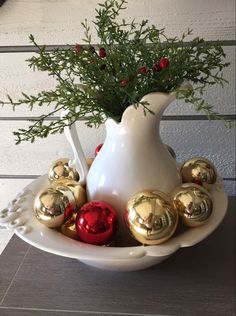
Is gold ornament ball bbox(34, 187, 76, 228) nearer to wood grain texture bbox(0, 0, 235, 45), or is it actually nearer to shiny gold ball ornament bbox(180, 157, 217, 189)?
shiny gold ball ornament bbox(180, 157, 217, 189)

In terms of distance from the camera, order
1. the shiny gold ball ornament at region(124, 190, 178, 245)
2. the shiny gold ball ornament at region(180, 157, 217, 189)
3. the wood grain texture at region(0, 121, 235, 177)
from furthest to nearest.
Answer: the wood grain texture at region(0, 121, 235, 177), the shiny gold ball ornament at region(180, 157, 217, 189), the shiny gold ball ornament at region(124, 190, 178, 245)

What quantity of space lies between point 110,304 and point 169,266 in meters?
0.11

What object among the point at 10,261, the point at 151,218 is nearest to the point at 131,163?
the point at 151,218

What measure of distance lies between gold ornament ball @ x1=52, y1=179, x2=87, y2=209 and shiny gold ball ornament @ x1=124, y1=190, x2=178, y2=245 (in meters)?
0.09

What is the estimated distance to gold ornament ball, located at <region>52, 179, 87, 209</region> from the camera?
0.60 m

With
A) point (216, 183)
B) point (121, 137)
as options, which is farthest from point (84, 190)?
point (216, 183)

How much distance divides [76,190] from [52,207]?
0.05 m

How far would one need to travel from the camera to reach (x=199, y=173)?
0.66 meters

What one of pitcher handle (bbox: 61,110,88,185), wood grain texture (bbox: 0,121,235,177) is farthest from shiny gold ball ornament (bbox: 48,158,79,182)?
wood grain texture (bbox: 0,121,235,177)

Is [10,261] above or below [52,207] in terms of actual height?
below

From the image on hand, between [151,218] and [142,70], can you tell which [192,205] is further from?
[142,70]

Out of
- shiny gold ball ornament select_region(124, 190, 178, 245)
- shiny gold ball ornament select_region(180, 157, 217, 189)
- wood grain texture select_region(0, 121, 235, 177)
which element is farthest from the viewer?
wood grain texture select_region(0, 121, 235, 177)

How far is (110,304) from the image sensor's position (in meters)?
0.55

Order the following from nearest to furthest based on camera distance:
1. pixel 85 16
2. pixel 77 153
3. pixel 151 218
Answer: pixel 151 218 → pixel 77 153 → pixel 85 16
